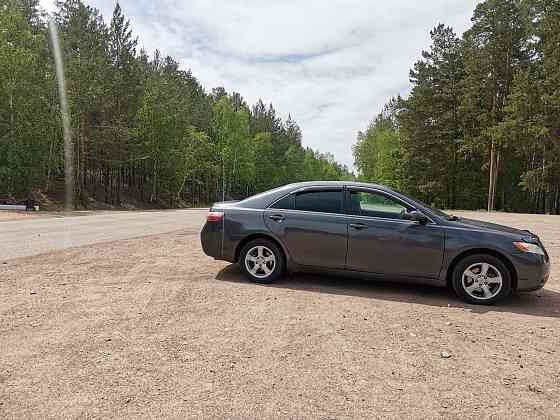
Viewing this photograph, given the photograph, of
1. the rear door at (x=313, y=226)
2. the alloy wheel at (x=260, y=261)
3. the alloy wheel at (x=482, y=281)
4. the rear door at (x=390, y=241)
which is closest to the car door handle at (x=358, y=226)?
the rear door at (x=390, y=241)

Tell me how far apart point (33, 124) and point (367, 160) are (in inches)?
2349

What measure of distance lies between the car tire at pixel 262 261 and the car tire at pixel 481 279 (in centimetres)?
258

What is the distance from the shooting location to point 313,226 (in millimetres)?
5668

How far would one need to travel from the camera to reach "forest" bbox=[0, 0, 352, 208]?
26.0m

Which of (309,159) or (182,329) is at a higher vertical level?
(309,159)

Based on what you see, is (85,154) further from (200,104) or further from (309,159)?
(309,159)

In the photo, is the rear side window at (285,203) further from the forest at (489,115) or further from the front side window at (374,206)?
the forest at (489,115)

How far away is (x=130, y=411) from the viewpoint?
2.47 meters

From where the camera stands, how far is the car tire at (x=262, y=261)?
584 cm

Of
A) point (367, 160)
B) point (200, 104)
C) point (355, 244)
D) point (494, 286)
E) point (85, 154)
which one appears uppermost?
point (200, 104)

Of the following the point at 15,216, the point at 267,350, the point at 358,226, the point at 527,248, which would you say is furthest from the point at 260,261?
the point at 15,216

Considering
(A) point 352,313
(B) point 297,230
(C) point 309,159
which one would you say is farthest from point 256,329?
(C) point 309,159

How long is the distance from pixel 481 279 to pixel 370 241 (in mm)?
1596

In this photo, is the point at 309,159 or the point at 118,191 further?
the point at 309,159
